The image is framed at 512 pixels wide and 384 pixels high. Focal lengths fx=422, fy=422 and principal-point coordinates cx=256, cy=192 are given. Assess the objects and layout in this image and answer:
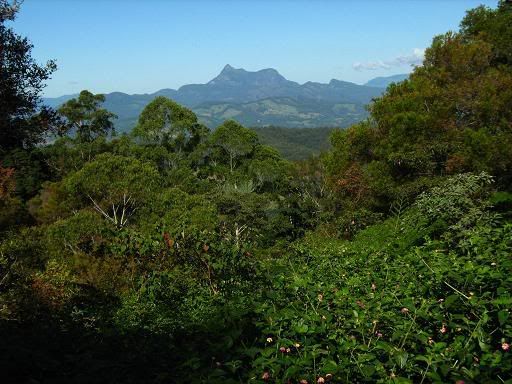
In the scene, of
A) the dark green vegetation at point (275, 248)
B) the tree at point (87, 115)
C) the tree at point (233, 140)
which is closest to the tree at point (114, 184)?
the dark green vegetation at point (275, 248)

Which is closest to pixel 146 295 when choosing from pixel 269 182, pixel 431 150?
pixel 431 150

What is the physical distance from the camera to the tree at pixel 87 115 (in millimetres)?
36938

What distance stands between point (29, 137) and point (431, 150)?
14159 millimetres

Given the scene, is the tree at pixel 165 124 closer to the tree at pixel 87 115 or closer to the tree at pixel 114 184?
the tree at pixel 87 115

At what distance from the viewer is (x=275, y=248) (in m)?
15.0

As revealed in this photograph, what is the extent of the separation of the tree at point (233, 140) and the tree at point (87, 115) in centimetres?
1062

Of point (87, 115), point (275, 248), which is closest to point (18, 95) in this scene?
point (275, 248)

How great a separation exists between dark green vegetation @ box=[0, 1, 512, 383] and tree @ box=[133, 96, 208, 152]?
0.41 feet

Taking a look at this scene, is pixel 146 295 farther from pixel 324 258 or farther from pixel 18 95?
pixel 18 95

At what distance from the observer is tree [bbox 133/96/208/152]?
35.2m

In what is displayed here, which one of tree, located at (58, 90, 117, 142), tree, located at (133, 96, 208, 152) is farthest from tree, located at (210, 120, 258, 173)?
tree, located at (58, 90, 117, 142)

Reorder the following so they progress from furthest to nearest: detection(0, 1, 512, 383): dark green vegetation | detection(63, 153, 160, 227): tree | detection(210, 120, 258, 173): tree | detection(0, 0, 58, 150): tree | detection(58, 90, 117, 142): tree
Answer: detection(58, 90, 117, 142): tree
detection(210, 120, 258, 173): tree
detection(63, 153, 160, 227): tree
detection(0, 0, 58, 150): tree
detection(0, 1, 512, 383): dark green vegetation

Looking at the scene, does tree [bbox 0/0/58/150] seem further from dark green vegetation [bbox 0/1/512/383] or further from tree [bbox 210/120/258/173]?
tree [bbox 210/120/258/173]

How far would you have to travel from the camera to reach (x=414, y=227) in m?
10.0
